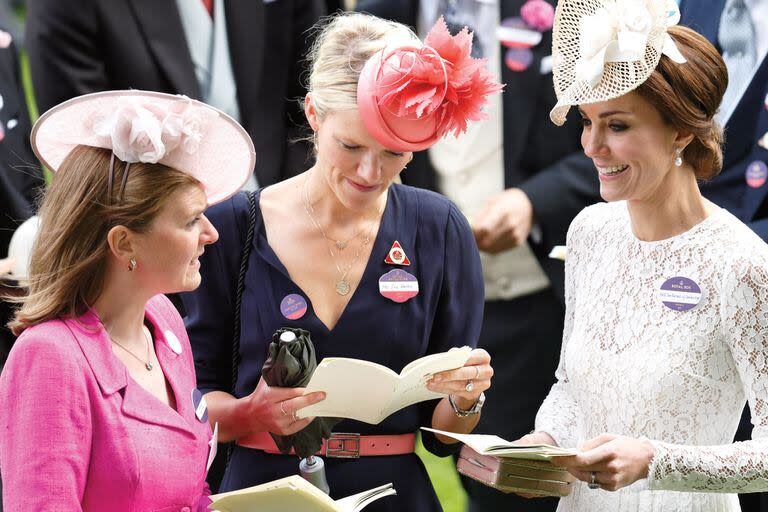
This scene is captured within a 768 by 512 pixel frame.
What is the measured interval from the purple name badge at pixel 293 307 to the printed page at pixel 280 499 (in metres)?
0.55

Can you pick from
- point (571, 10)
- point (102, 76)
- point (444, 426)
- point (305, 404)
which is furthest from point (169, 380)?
point (102, 76)

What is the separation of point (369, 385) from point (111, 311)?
62 centimetres

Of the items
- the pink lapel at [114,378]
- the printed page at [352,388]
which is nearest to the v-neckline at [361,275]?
the printed page at [352,388]

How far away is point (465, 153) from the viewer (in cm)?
415

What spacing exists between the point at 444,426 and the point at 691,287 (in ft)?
2.53

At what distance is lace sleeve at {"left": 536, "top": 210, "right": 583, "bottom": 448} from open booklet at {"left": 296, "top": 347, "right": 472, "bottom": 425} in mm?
378

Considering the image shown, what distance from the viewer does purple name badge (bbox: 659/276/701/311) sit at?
93.4 inches

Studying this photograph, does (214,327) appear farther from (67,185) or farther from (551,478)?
(551,478)

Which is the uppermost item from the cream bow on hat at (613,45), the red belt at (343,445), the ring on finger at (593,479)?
the cream bow on hat at (613,45)

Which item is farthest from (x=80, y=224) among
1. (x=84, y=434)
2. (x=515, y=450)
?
(x=515, y=450)

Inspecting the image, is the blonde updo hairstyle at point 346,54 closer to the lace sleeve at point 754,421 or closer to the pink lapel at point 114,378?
the pink lapel at point 114,378

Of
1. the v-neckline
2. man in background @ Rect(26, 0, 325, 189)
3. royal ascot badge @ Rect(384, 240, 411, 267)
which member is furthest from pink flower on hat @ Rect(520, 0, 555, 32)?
royal ascot badge @ Rect(384, 240, 411, 267)

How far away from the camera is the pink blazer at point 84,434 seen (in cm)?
188

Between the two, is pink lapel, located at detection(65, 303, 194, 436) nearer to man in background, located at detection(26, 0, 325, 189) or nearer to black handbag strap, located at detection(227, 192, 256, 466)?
black handbag strap, located at detection(227, 192, 256, 466)
